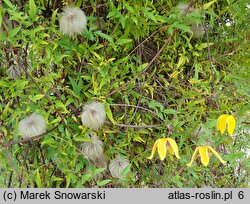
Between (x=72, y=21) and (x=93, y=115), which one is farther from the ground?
(x=72, y=21)

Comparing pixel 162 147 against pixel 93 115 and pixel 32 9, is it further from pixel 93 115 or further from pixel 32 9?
pixel 32 9

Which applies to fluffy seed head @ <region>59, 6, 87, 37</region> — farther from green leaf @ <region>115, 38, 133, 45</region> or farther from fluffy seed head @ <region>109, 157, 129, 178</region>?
fluffy seed head @ <region>109, 157, 129, 178</region>

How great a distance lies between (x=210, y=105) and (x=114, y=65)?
357 millimetres

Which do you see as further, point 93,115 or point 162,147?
point 93,115

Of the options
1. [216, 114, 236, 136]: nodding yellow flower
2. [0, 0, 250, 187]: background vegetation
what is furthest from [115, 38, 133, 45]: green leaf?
[216, 114, 236, 136]: nodding yellow flower

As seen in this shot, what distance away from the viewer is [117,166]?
1193mm

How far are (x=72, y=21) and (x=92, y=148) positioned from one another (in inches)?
14.6

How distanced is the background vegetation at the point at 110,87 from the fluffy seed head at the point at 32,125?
24mm

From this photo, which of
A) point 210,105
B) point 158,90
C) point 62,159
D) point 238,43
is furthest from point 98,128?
point 238,43

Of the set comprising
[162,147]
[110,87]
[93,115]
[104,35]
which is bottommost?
[162,147]

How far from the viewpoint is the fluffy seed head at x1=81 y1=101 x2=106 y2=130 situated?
3.63ft

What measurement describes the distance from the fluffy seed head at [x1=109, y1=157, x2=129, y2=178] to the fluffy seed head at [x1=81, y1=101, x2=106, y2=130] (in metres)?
0.14

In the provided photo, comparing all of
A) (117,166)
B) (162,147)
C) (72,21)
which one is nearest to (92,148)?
(117,166)
